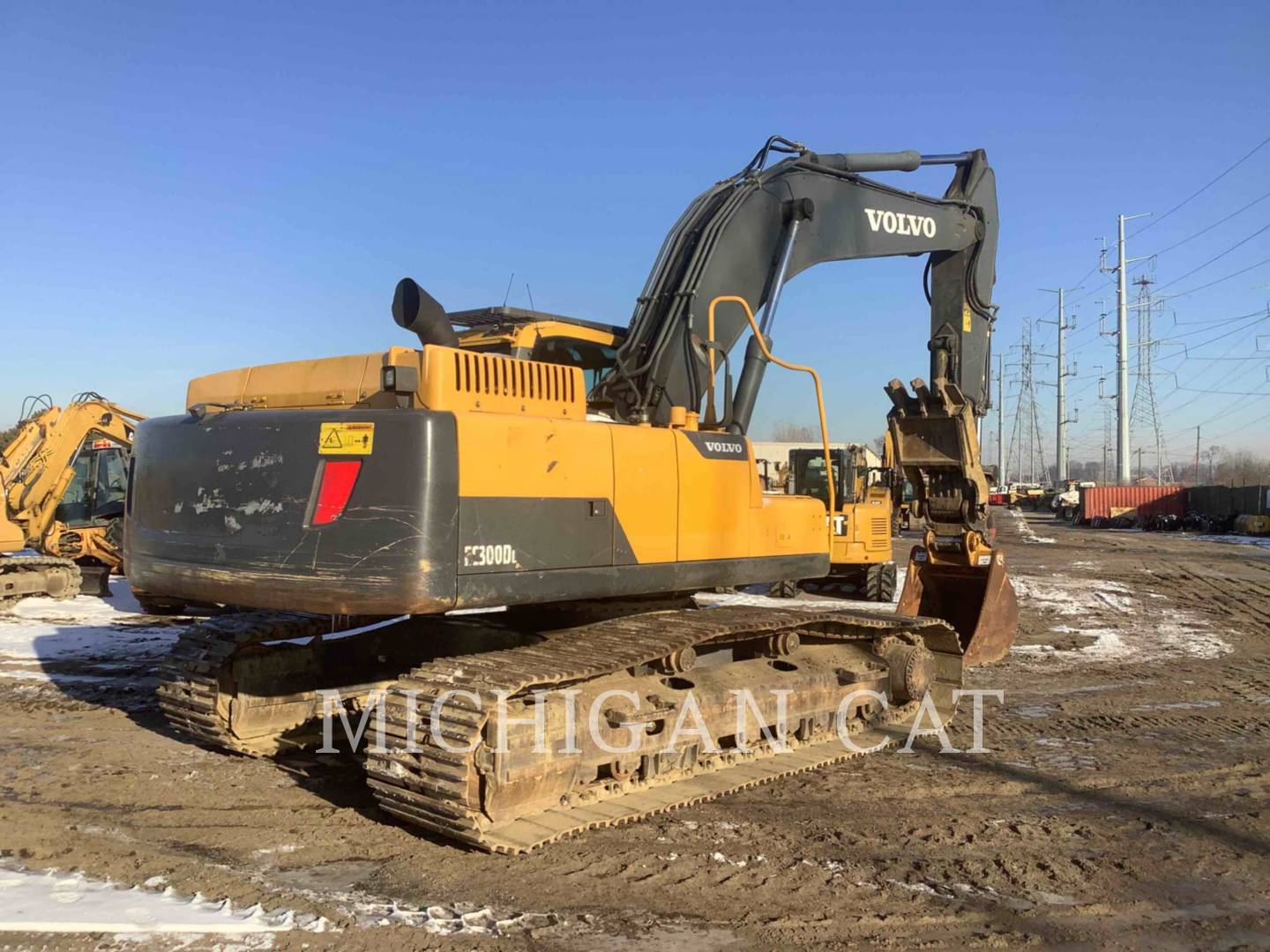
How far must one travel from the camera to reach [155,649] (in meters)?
10.1

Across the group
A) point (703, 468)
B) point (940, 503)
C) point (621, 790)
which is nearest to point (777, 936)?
point (621, 790)

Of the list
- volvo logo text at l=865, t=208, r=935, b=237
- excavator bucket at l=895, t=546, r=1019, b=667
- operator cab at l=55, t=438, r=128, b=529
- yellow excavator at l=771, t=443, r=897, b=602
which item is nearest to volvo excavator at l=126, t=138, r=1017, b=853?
volvo logo text at l=865, t=208, r=935, b=237

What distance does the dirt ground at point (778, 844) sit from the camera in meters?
3.86

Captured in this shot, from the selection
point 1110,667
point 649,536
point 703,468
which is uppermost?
point 703,468

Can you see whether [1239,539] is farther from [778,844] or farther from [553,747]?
[553,747]

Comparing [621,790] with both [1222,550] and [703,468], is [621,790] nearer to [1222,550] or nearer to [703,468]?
[703,468]

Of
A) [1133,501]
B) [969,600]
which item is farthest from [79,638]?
[1133,501]

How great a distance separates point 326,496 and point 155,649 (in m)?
6.84

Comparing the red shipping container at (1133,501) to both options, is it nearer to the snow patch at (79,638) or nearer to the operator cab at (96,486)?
the operator cab at (96,486)

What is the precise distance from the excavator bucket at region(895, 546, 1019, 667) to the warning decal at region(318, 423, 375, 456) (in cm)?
579

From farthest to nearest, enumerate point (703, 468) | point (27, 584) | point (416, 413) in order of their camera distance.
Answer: point (27, 584)
point (703, 468)
point (416, 413)

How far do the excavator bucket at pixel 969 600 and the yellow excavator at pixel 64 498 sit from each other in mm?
11411
